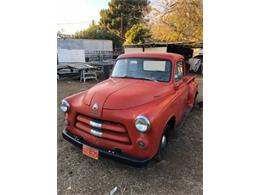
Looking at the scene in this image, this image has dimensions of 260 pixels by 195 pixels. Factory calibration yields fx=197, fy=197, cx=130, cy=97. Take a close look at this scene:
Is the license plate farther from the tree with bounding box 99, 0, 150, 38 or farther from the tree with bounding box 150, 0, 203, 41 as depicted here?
the tree with bounding box 99, 0, 150, 38

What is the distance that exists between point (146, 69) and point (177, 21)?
25.3ft

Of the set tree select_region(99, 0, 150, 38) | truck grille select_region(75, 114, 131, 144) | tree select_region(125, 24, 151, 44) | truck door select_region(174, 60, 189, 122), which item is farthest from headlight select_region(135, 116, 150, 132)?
tree select_region(99, 0, 150, 38)

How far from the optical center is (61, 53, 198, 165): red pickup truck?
2107 millimetres

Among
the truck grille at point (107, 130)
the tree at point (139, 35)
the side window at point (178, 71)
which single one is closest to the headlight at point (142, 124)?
the truck grille at point (107, 130)

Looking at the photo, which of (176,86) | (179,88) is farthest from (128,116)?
(179,88)

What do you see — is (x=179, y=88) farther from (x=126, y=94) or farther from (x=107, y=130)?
(x=107, y=130)

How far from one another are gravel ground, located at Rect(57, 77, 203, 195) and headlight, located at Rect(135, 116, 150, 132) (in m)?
0.68

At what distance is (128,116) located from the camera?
214 centimetres

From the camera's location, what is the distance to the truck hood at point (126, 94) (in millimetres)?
2318

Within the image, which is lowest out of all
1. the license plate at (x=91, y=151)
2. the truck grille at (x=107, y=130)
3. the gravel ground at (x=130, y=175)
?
the gravel ground at (x=130, y=175)

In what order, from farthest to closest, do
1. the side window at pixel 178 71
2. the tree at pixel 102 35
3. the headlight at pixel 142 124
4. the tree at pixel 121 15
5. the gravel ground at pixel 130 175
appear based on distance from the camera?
the tree at pixel 102 35 < the tree at pixel 121 15 < the side window at pixel 178 71 < the gravel ground at pixel 130 175 < the headlight at pixel 142 124

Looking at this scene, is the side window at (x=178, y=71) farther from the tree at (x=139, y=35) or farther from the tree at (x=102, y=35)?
the tree at (x=102, y=35)

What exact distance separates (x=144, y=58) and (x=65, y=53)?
898cm

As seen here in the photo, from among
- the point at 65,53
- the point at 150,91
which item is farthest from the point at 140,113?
the point at 65,53
